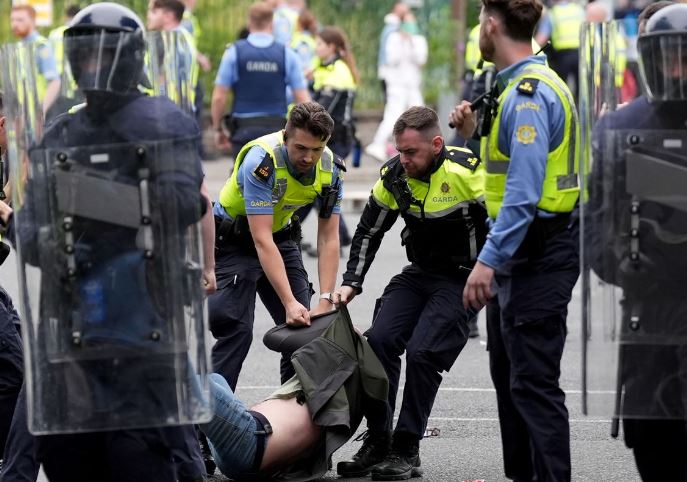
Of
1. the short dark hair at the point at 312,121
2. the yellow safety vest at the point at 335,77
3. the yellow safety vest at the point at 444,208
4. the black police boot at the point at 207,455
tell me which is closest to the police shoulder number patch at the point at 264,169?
the short dark hair at the point at 312,121

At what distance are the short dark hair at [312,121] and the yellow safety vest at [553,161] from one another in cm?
120

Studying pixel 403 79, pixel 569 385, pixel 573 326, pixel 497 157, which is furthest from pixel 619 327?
pixel 403 79

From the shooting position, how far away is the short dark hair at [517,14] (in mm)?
5012

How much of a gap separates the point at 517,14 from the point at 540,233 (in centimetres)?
76

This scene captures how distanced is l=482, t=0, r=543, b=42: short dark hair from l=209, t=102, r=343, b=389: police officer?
129 centimetres

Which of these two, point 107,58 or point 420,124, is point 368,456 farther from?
point 107,58

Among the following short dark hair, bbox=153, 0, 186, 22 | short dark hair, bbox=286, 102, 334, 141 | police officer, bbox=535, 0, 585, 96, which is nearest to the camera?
short dark hair, bbox=286, 102, 334, 141

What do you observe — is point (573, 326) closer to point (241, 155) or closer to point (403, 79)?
point (241, 155)

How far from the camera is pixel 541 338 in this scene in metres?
5.09

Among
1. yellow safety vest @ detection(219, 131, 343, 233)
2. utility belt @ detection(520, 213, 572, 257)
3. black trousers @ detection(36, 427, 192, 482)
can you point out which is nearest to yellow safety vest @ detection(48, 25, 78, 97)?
black trousers @ detection(36, 427, 192, 482)

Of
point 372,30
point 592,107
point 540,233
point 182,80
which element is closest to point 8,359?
point 182,80

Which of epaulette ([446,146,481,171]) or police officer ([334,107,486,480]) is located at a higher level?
epaulette ([446,146,481,171])

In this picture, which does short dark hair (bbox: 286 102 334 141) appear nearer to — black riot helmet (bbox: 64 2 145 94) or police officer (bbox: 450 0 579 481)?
police officer (bbox: 450 0 579 481)

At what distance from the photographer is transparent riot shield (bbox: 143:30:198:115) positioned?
430 cm
